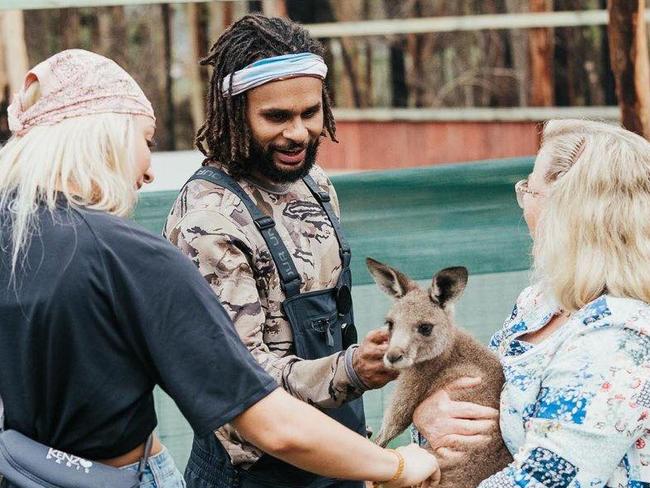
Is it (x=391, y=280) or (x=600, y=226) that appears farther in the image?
(x=391, y=280)

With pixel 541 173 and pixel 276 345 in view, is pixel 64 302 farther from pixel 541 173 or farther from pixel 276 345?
pixel 541 173

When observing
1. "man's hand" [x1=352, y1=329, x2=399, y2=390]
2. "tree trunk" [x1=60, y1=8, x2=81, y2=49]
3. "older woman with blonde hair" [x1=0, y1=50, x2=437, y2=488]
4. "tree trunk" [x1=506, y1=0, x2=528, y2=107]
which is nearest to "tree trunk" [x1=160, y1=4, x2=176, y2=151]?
"tree trunk" [x1=60, y1=8, x2=81, y2=49]

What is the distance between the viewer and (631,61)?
16.9 feet

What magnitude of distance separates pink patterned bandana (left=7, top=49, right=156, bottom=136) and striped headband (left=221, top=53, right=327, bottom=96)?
716 mm

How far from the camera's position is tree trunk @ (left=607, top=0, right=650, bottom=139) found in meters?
5.09

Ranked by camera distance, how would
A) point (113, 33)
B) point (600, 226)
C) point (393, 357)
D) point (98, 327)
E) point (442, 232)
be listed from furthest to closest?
1. point (442, 232)
2. point (113, 33)
3. point (393, 357)
4. point (600, 226)
5. point (98, 327)

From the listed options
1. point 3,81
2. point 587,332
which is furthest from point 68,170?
point 3,81

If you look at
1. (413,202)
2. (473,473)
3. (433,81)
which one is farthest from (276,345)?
(433,81)

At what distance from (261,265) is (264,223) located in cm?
12

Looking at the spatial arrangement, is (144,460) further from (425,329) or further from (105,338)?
(425,329)

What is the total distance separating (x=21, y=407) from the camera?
2307 millimetres

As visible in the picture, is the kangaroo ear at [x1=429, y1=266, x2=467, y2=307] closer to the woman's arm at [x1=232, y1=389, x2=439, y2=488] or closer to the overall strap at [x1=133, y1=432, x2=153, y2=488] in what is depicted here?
the woman's arm at [x1=232, y1=389, x2=439, y2=488]

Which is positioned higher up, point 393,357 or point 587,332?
point 587,332

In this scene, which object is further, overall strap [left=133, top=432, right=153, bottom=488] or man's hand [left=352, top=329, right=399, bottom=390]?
man's hand [left=352, top=329, right=399, bottom=390]
